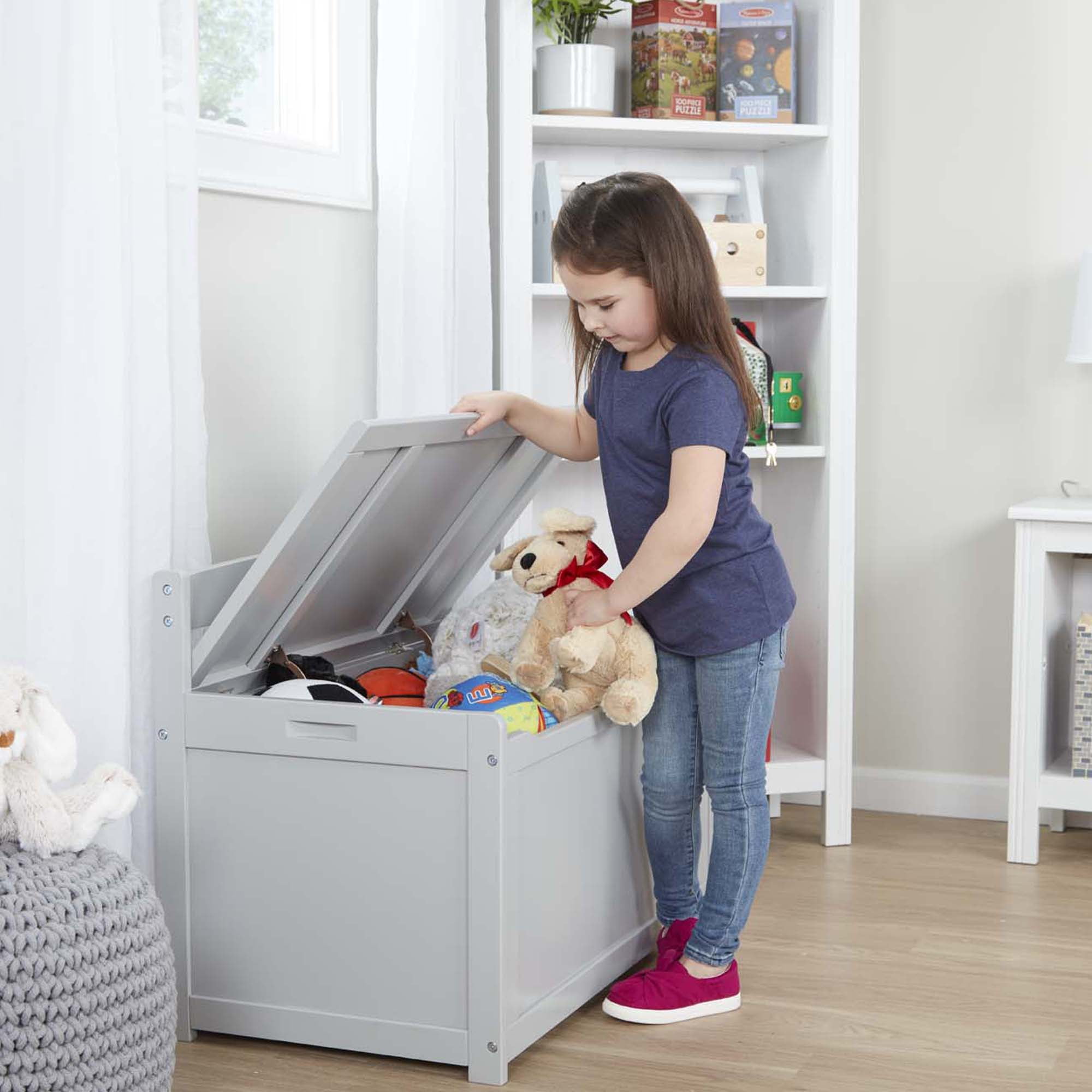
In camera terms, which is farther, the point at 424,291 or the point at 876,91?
the point at 876,91

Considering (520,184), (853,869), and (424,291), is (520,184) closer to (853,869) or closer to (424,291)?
(424,291)

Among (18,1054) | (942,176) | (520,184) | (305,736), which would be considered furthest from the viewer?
(942,176)

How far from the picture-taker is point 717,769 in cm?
191

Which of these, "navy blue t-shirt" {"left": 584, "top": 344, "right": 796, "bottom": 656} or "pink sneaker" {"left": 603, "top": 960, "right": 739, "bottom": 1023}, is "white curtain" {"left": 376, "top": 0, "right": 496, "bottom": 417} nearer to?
"navy blue t-shirt" {"left": 584, "top": 344, "right": 796, "bottom": 656}

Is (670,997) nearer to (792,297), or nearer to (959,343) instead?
(792,297)

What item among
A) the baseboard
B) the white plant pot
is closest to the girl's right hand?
the white plant pot

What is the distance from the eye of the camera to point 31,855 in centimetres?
142

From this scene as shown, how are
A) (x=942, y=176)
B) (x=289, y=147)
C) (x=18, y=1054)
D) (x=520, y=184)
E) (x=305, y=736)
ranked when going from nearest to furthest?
1. (x=18, y=1054)
2. (x=305, y=736)
3. (x=289, y=147)
4. (x=520, y=184)
5. (x=942, y=176)

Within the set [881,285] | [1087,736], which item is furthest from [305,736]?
[881,285]

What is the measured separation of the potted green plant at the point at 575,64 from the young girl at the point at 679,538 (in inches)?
29.4

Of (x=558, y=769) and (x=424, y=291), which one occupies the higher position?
(x=424, y=291)

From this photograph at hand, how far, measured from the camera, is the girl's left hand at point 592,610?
181 centimetres

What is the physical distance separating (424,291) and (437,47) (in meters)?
0.36

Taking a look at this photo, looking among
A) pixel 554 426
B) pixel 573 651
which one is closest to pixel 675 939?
pixel 573 651
